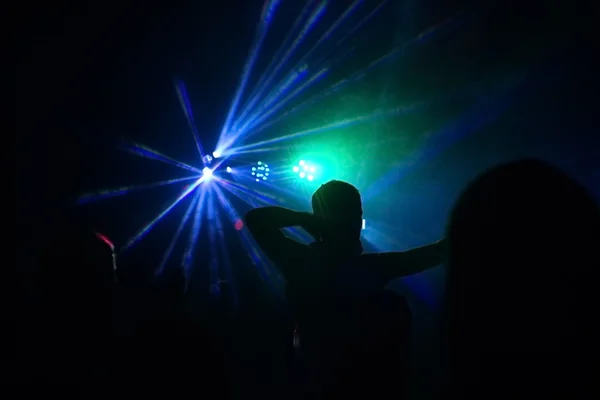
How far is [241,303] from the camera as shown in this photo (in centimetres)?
593

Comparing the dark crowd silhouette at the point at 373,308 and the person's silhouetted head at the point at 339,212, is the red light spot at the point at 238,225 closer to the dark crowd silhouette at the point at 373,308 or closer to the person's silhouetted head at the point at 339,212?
the dark crowd silhouette at the point at 373,308

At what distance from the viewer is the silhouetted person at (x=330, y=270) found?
97 cm

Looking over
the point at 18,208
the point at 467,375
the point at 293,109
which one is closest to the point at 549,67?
the point at 293,109

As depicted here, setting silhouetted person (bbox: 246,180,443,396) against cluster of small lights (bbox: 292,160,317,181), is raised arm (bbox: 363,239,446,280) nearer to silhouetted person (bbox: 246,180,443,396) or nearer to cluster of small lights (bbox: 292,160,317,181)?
silhouetted person (bbox: 246,180,443,396)

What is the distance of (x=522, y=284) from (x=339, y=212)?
0.65 meters

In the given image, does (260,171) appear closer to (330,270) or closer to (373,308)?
(330,270)

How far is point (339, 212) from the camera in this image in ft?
3.84

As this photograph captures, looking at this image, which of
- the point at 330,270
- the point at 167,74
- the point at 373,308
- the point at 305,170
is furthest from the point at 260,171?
the point at 373,308

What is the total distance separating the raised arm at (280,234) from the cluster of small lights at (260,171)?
25.4 ft

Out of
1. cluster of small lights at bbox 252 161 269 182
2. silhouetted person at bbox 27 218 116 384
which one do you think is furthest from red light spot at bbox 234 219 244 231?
silhouetted person at bbox 27 218 116 384

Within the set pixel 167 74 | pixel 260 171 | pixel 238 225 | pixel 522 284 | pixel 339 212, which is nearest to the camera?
pixel 522 284

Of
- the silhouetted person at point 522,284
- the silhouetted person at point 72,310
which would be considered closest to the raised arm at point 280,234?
the silhouetted person at point 522,284

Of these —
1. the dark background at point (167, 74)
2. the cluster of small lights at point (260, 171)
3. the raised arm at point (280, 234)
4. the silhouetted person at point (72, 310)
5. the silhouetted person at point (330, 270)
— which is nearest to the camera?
the silhouetted person at point (330, 270)

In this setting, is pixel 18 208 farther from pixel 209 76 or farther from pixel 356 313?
pixel 356 313
